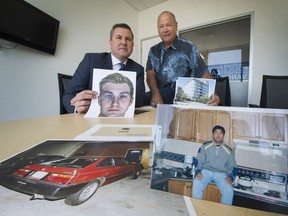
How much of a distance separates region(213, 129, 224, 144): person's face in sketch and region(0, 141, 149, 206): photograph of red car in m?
0.12

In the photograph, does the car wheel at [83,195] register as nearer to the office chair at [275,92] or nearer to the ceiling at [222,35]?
the office chair at [275,92]

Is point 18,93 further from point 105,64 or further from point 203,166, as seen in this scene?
point 203,166

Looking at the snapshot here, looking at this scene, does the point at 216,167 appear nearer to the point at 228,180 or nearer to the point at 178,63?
the point at 228,180

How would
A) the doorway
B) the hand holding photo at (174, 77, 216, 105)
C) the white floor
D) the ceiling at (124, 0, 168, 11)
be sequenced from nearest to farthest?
the white floor, the hand holding photo at (174, 77, 216, 105), the doorway, the ceiling at (124, 0, 168, 11)

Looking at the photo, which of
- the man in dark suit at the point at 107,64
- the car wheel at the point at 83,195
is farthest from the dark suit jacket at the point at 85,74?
the car wheel at the point at 83,195

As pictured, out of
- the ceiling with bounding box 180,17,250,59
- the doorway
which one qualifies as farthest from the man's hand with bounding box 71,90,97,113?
the ceiling with bounding box 180,17,250,59

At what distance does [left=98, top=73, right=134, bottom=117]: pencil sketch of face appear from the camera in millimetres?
744

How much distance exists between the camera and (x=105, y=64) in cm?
112

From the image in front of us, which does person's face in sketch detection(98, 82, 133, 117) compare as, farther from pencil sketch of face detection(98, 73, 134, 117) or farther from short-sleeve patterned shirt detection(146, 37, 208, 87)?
short-sleeve patterned shirt detection(146, 37, 208, 87)

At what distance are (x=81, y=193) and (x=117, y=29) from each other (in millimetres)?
1177

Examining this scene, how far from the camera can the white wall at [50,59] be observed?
1.75 metres

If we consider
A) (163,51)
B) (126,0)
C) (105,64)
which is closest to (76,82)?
(105,64)

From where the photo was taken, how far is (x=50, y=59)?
2115 mm

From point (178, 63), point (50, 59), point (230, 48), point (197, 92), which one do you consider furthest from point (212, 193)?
point (230, 48)
